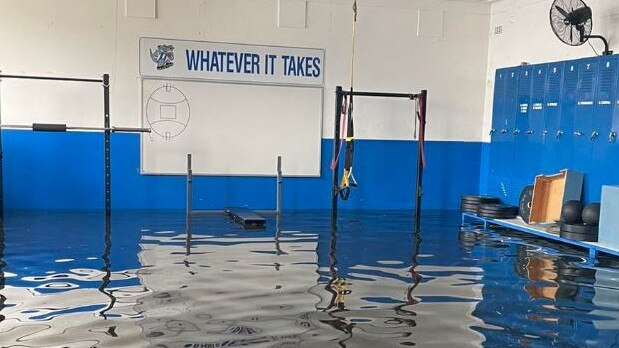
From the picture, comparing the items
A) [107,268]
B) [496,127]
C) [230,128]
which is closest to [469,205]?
[496,127]

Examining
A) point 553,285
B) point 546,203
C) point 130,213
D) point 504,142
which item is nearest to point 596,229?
point 546,203

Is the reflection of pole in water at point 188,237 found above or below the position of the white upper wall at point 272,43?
below

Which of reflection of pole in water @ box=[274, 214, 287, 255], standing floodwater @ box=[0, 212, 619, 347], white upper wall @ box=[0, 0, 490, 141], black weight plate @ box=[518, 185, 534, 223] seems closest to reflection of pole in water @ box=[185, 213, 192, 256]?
standing floodwater @ box=[0, 212, 619, 347]

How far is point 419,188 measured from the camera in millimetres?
7617

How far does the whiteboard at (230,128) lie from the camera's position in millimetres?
8852

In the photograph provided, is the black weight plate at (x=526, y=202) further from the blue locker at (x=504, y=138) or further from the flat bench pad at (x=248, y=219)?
the flat bench pad at (x=248, y=219)

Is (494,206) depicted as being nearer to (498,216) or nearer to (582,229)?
(498,216)

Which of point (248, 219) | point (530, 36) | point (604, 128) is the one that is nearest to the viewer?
point (604, 128)

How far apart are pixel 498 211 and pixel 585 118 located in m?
1.57

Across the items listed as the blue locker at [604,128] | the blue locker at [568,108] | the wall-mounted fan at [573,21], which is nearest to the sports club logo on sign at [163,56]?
the wall-mounted fan at [573,21]

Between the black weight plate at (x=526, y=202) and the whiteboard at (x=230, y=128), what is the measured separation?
9.76 ft

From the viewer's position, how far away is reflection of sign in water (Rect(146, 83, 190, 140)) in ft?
28.9

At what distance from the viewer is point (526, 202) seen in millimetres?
8008

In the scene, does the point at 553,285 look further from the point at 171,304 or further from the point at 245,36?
the point at 245,36
